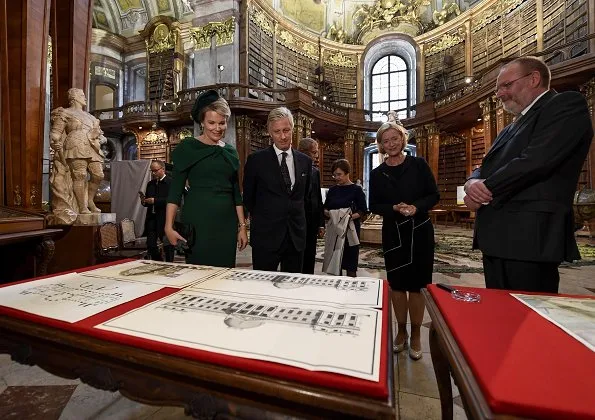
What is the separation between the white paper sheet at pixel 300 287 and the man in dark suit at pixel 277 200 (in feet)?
2.26

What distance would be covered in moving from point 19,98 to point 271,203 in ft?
9.86

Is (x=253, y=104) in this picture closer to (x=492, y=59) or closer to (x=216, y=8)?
(x=216, y=8)

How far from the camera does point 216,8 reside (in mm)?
11305

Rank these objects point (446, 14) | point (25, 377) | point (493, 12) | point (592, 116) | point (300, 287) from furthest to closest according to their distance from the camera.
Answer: point (446, 14) < point (493, 12) < point (592, 116) < point (25, 377) < point (300, 287)

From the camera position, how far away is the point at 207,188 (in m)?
1.79

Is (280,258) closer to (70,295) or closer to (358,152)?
(70,295)

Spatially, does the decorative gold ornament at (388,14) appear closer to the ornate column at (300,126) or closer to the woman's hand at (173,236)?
the ornate column at (300,126)

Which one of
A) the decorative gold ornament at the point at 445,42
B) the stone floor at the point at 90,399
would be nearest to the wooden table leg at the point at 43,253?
the stone floor at the point at 90,399

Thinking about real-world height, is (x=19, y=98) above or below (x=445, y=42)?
below

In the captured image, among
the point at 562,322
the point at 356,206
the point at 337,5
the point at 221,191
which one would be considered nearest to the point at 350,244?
the point at 356,206

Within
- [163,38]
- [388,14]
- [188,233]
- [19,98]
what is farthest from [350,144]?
[188,233]

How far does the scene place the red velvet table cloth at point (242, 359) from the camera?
0.47 m

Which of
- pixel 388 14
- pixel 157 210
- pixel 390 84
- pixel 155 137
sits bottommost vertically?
pixel 157 210

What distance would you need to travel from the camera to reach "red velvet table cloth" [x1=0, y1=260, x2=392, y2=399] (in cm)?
47
